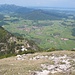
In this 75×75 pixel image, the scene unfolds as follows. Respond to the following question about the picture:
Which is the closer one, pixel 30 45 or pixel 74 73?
pixel 74 73

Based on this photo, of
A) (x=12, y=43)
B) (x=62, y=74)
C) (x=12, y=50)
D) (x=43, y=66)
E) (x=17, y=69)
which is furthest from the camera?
(x=12, y=43)

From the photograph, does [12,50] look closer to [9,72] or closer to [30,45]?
[30,45]

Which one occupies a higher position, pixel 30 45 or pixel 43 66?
pixel 43 66

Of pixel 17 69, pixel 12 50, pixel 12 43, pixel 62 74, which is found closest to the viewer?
pixel 62 74

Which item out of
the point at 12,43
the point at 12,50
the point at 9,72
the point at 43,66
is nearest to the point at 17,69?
the point at 9,72

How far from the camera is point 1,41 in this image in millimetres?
194250

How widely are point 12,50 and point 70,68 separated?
469 ft

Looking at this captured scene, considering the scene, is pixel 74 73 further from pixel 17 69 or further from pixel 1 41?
pixel 1 41

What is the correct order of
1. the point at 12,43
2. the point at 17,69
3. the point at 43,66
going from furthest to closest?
the point at 12,43 < the point at 43,66 < the point at 17,69

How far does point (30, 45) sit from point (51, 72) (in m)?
160

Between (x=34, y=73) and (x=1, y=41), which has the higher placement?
(x=34, y=73)

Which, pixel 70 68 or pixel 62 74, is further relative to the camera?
pixel 70 68

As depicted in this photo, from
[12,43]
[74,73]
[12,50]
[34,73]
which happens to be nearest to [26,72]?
[34,73]

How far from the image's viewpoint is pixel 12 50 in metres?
174
